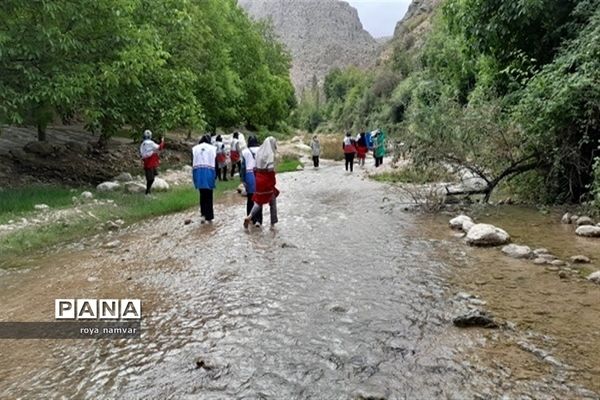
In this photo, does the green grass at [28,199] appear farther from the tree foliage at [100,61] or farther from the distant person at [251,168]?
the distant person at [251,168]

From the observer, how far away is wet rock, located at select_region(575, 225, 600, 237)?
8.81 meters

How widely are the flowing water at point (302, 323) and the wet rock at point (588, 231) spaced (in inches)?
87.9

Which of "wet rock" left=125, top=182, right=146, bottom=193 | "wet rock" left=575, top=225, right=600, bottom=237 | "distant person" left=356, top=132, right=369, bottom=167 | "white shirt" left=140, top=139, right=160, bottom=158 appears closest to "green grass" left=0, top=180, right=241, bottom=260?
"wet rock" left=125, top=182, right=146, bottom=193

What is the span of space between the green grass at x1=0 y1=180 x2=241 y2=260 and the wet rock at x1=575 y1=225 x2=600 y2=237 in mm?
10076

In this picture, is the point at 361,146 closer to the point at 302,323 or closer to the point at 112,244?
the point at 112,244

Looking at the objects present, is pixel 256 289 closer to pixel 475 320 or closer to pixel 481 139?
pixel 475 320

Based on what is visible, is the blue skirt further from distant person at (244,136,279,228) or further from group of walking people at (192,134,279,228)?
distant person at (244,136,279,228)

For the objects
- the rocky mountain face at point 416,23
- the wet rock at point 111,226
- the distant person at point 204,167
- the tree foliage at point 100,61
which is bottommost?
the wet rock at point 111,226

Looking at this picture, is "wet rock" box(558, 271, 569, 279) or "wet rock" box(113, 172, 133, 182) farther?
"wet rock" box(113, 172, 133, 182)

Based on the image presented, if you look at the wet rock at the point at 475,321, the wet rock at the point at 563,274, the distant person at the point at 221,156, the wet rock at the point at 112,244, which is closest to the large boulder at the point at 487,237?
the wet rock at the point at 563,274

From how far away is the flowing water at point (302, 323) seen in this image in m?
4.16

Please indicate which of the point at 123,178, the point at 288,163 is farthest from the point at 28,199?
the point at 288,163

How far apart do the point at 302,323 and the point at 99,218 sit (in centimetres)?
826

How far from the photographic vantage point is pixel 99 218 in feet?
39.3
